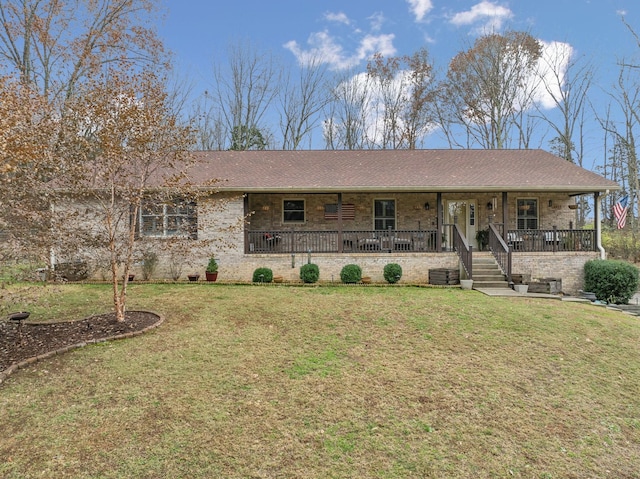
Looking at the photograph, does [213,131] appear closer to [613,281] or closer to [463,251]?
[463,251]

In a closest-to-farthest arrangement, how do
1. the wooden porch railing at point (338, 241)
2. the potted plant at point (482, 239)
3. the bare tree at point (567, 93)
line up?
1. the wooden porch railing at point (338, 241)
2. the potted plant at point (482, 239)
3. the bare tree at point (567, 93)

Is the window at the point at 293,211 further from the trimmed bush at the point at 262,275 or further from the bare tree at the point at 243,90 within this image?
the bare tree at the point at 243,90

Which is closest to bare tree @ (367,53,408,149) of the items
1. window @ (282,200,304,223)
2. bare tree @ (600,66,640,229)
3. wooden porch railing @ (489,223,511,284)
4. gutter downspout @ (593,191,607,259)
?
bare tree @ (600,66,640,229)

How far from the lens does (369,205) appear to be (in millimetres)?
13898

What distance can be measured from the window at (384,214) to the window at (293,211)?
2.87 m

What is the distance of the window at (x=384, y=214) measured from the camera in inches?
549

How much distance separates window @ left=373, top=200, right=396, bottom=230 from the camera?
13938mm

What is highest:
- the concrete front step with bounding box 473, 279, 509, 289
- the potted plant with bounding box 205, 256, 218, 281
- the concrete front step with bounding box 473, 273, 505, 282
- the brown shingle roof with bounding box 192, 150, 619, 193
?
the brown shingle roof with bounding box 192, 150, 619, 193

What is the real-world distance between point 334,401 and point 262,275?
25.7 ft

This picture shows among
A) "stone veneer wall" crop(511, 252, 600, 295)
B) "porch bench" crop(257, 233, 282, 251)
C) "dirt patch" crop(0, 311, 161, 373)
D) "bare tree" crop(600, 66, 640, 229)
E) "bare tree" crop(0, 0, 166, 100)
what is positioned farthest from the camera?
"bare tree" crop(600, 66, 640, 229)

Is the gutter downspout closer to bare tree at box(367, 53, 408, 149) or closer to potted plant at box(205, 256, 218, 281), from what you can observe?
potted plant at box(205, 256, 218, 281)

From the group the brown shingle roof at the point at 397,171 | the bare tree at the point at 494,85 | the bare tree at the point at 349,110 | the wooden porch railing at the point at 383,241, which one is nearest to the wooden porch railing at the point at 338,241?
the wooden porch railing at the point at 383,241

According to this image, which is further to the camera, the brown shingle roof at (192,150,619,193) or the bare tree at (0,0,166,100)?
the bare tree at (0,0,166,100)

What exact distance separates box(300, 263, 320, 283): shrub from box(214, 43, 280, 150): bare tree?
16.3 meters
